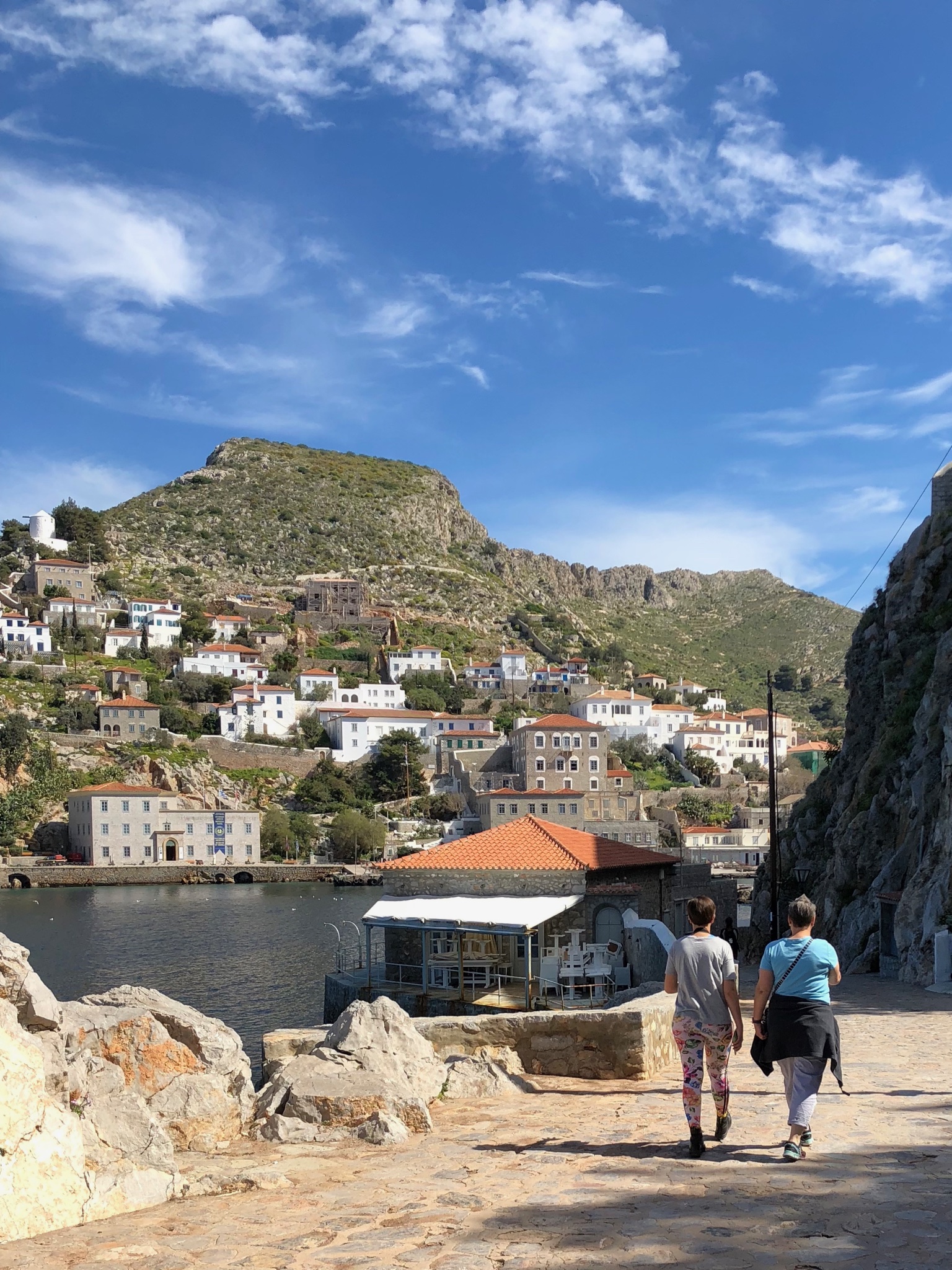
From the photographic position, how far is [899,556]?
3225 centimetres

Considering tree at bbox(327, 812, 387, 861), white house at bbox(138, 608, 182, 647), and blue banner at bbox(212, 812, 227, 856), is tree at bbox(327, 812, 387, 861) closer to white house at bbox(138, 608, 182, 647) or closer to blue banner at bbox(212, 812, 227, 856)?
blue banner at bbox(212, 812, 227, 856)

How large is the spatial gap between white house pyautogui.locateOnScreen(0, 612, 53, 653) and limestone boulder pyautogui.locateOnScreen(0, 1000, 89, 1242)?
10299cm

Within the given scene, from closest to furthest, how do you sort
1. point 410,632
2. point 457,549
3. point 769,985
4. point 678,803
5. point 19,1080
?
point 19,1080
point 769,985
point 678,803
point 410,632
point 457,549

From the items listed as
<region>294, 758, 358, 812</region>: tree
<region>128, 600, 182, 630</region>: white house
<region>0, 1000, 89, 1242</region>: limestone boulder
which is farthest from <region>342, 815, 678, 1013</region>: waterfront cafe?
<region>128, 600, 182, 630</region>: white house

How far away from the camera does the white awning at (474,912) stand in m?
19.0

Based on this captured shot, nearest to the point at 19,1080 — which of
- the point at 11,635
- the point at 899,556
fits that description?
the point at 899,556

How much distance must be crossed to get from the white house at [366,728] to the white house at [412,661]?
1370 centimetres

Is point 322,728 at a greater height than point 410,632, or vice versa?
point 410,632

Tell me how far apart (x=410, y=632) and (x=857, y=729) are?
9977cm

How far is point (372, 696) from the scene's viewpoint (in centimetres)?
10388

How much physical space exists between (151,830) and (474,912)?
6357 cm

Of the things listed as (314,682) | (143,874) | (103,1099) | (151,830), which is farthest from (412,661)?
(103,1099)

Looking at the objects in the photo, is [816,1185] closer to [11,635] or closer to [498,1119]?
[498,1119]

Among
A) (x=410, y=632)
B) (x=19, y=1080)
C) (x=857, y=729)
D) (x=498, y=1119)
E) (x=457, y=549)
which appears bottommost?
(x=498, y=1119)
